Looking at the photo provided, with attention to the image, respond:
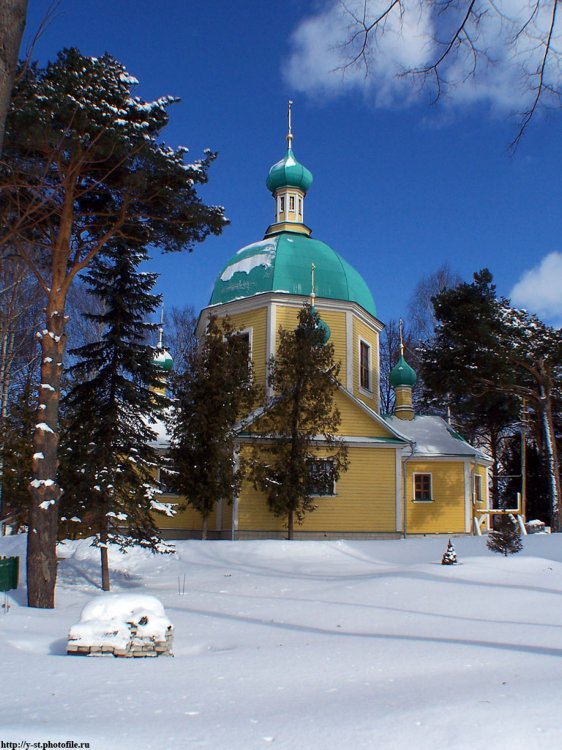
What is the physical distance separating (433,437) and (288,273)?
776cm

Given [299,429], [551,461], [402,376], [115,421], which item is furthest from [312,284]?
[115,421]

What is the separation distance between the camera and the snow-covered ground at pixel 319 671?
138 inches

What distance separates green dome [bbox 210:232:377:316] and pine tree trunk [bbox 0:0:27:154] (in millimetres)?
18035

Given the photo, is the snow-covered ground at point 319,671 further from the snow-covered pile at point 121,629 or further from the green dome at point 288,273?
the green dome at point 288,273

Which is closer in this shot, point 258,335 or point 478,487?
point 258,335

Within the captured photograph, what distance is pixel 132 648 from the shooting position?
5.98m

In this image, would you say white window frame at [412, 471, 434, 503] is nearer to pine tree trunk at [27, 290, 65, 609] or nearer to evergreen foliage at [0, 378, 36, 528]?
evergreen foliage at [0, 378, 36, 528]

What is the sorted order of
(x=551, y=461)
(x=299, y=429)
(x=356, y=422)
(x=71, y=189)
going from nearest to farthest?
(x=71, y=189)
(x=299, y=429)
(x=356, y=422)
(x=551, y=461)

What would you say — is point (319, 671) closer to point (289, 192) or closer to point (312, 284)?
point (312, 284)

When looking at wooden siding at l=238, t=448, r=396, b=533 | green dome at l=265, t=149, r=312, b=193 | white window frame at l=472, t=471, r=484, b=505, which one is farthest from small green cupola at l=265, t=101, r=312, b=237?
white window frame at l=472, t=471, r=484, b=505

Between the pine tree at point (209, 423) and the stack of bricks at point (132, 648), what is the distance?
38.5ft

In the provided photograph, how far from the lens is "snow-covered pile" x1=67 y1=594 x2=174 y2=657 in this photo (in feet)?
19.4

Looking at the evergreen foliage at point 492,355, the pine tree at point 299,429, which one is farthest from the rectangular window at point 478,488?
the pine tree at point 299,429

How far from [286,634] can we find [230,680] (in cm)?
271
